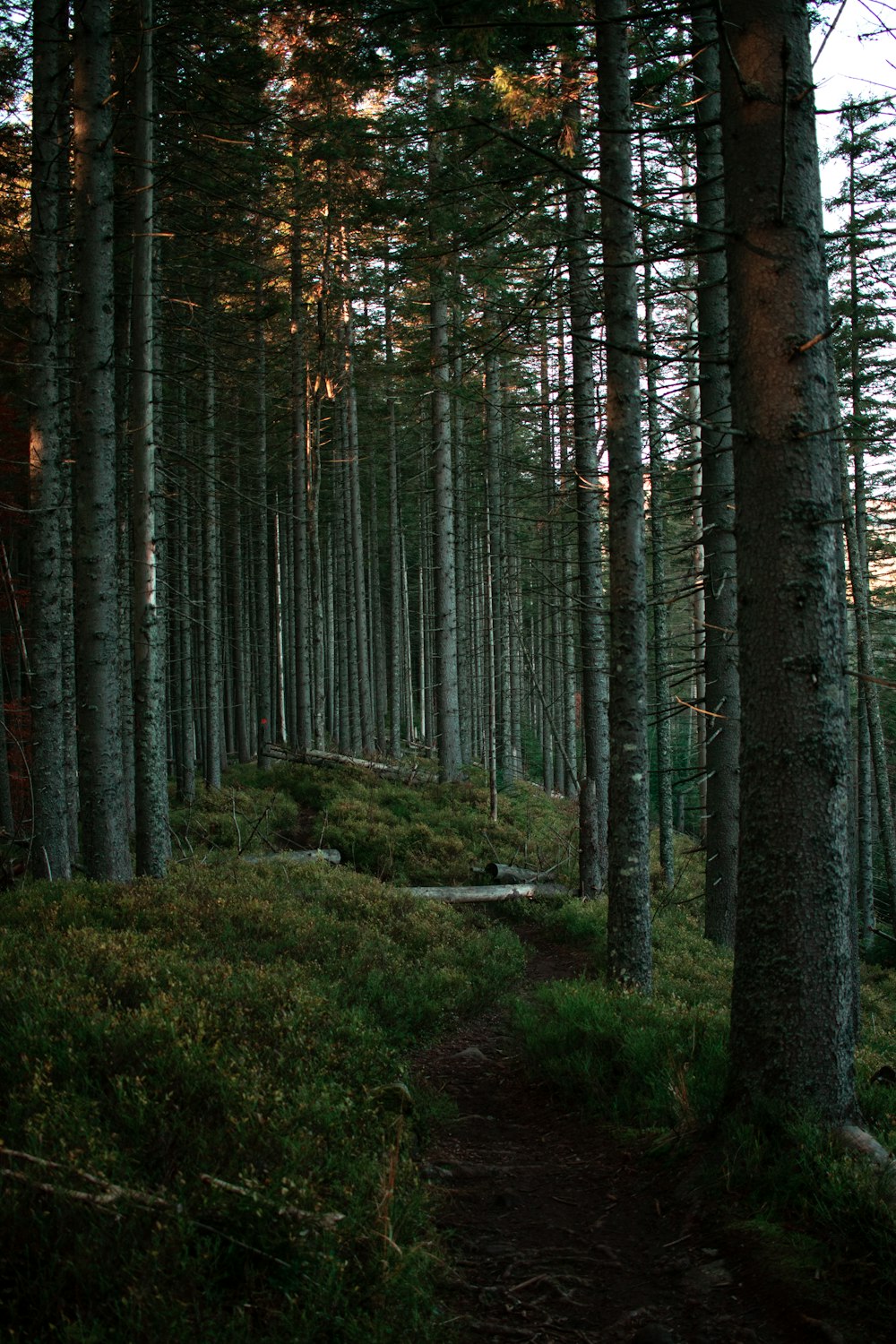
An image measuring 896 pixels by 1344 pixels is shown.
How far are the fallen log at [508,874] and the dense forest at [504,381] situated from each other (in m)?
1.64

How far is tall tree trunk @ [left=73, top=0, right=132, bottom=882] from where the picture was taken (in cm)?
1068

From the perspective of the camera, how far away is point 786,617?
16.1ft

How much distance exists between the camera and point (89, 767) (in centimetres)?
1068

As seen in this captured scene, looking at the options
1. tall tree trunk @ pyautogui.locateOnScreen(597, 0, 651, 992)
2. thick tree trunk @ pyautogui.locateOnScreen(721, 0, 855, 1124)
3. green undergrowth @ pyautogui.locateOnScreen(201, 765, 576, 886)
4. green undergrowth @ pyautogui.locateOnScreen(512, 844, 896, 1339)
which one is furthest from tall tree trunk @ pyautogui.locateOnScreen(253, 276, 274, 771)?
green undergrowth @ pyautogui.locateOnScreen(512, 844, 896, 1339)

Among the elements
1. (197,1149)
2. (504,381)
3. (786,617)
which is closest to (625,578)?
(786,617)

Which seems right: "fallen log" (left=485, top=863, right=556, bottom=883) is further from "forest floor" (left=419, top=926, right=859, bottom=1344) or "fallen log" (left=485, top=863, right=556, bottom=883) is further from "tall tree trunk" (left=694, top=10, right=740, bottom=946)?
"forest floor" (left=419, top=926, right=859, bottom=1344)

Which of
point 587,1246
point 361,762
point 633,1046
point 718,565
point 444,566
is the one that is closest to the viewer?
point 587,1246

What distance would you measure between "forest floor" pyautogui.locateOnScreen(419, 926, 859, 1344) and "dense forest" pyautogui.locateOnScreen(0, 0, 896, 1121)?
3.26 feet

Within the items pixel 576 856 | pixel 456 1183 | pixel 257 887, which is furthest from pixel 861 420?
pixel 456 1183

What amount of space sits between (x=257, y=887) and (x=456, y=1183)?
252 inches

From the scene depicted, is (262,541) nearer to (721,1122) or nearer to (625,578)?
(625,578)

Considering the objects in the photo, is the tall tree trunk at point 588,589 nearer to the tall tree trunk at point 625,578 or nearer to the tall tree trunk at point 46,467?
the tall tree trunk at point 625,578

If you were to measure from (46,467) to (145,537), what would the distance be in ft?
5.24

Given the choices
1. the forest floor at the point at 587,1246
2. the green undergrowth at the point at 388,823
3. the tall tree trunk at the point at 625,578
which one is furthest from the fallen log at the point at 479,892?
the forest floor at the point at 587,1246
